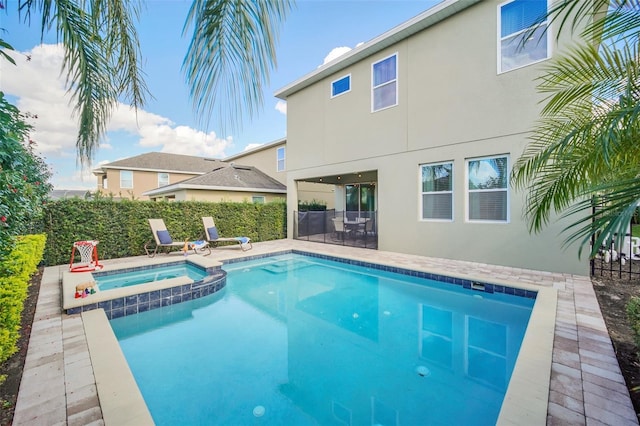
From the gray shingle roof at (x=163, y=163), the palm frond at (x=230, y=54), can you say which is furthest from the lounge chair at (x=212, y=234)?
the gray shingle roof at (x=163, y=163)

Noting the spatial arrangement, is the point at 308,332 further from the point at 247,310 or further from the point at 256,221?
the point at 256,221

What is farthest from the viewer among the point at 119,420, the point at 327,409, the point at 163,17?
the point at 327,409

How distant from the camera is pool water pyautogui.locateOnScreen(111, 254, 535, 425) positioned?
323 centimetres

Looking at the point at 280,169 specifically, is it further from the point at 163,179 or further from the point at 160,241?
the point at 163,179

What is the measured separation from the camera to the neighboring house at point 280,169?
19.5 metres

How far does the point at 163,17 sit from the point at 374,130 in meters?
10.5

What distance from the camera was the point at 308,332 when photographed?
5191 millimetres

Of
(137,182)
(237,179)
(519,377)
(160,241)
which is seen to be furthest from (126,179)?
(519,377)

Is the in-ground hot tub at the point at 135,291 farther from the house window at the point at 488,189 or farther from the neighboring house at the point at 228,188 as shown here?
the house window at the point at 488,189

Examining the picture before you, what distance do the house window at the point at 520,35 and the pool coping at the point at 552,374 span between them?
606cm

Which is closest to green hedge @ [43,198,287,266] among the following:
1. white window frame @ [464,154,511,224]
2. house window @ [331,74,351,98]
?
house window @ [331,74,351,98]

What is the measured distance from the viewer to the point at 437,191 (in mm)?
9539

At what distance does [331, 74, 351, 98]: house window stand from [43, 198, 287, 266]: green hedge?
6.30m

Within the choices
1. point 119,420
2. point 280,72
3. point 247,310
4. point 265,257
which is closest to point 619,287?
point 247,310
